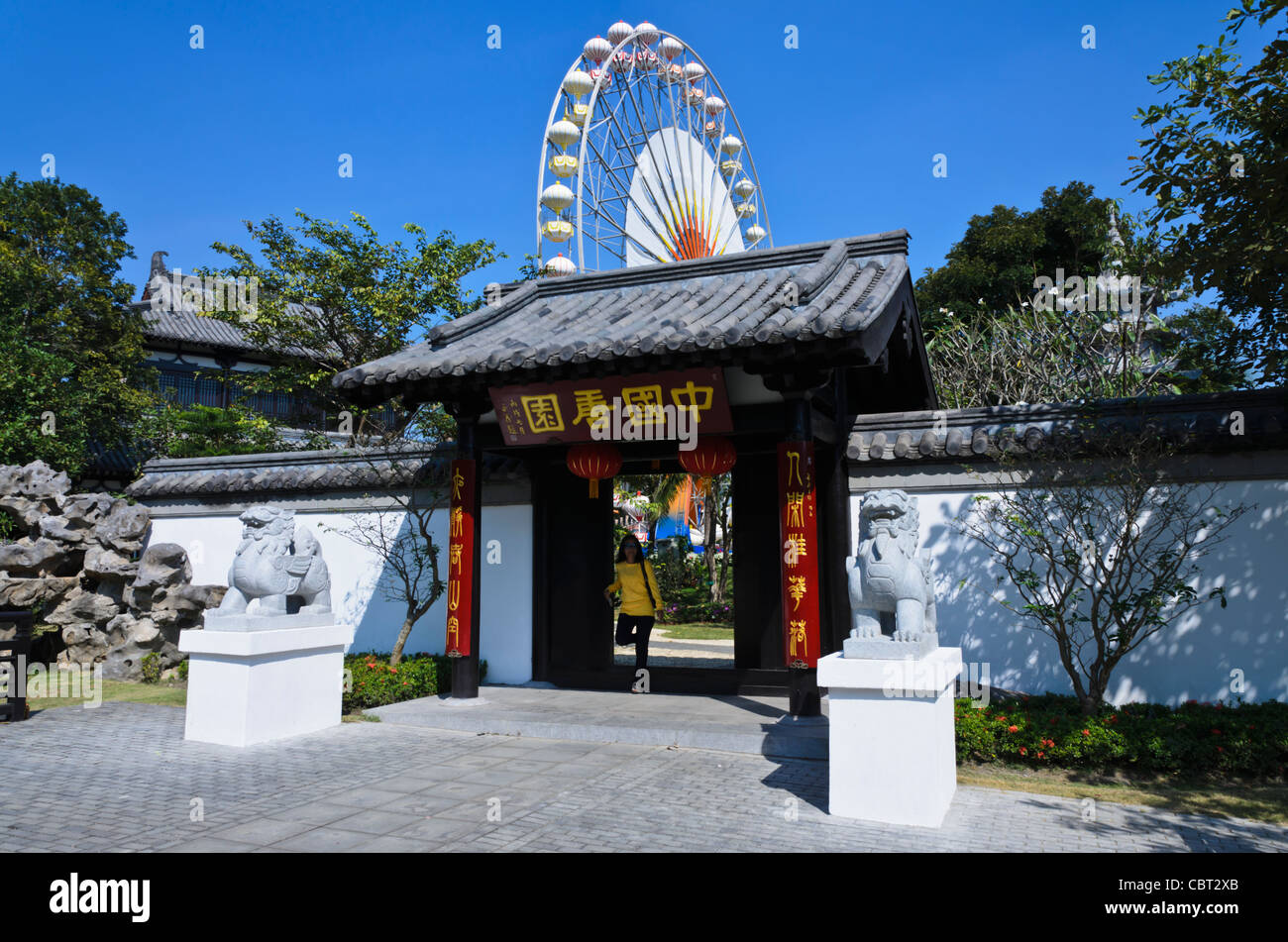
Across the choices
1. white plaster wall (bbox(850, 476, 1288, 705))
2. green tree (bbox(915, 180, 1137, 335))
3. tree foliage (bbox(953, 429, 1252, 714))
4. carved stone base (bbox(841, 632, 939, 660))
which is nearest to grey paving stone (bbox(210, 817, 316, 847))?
carved stone base (bbox(841, 632, 939, 660))

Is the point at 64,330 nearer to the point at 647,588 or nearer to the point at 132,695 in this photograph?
the point at 132,695

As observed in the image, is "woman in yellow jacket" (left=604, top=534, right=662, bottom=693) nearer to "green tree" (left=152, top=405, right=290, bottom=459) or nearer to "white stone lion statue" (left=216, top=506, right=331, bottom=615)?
"white stone lion statue" (left=216, top=506, right=331, bottom=615)

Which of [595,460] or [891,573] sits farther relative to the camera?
[595,460]

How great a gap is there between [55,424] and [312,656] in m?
11.6

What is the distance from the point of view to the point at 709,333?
670 cm

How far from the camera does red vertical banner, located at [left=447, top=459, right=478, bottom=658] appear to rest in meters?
8.35

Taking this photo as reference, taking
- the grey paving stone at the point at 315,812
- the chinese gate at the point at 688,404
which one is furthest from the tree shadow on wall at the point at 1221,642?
the grey paving stone at the point at 315,812

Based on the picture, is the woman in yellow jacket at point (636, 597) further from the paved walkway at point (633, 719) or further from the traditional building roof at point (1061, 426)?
the traditional building roof at point (1061, 426)

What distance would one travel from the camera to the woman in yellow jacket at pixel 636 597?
9.09 m

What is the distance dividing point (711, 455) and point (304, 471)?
612cm

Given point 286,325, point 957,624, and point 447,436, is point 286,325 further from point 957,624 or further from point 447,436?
point 957,624

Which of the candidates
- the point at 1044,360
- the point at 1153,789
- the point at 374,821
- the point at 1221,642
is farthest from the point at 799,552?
the point at 1044,360

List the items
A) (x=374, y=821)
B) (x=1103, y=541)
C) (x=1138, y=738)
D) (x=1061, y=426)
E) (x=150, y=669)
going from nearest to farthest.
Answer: (x=374, y=821) → (x=1138, y=738) → (x=1103, y=541) → (x=1061, y=426) → (x=150, y=669)

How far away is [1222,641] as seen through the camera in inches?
270
